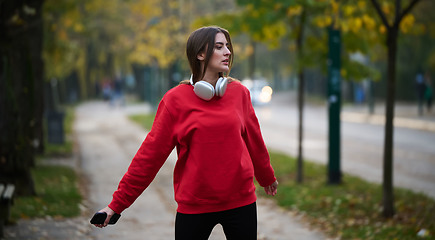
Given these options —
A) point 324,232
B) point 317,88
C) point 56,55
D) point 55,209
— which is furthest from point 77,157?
point 317,88

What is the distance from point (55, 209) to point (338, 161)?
4.72m

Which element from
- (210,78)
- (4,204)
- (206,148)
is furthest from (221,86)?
(4,204)

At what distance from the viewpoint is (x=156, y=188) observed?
10555mm

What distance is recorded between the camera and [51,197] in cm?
888

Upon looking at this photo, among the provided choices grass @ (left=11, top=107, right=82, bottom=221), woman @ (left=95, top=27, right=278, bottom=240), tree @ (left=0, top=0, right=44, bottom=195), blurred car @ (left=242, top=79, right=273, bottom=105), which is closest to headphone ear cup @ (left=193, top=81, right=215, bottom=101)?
woman @ (left=95, top=27, right=278, bottom=240)

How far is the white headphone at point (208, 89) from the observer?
3.00 meters

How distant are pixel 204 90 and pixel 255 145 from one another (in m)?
0.49

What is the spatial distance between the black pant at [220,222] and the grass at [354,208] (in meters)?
3.54

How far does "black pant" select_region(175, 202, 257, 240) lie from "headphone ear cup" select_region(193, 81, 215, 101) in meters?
0.61

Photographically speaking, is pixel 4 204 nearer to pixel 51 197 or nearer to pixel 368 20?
pixel 51 197

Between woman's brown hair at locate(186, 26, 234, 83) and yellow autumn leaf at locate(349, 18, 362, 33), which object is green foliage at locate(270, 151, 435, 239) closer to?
yellow autumn leaf at locate(349, 18, 362, 33)

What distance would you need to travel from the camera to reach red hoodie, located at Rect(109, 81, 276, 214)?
3.04m

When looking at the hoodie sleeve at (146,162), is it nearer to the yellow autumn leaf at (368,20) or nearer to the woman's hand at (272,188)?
the woman's hand at (272,188)

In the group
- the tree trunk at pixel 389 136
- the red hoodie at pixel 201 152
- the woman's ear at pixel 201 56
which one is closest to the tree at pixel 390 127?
the tree trunk at pixel 389 136
